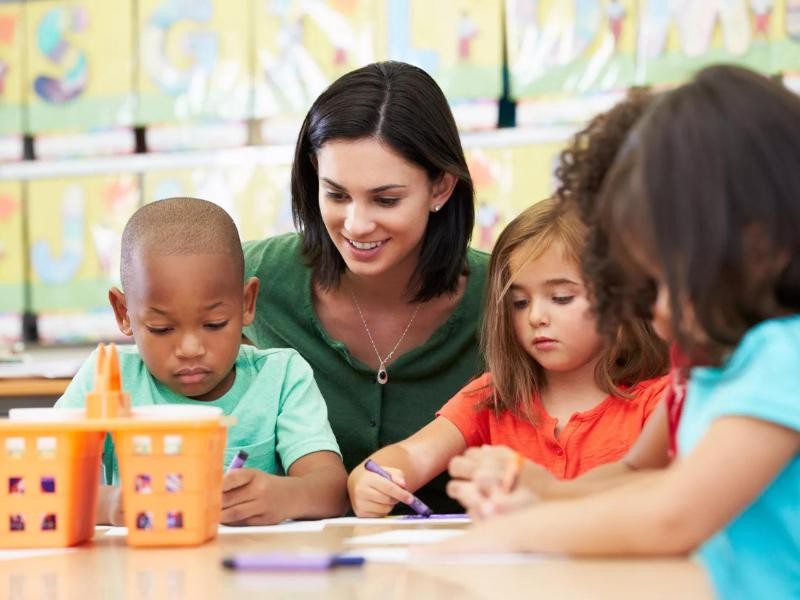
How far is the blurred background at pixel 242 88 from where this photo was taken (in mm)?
2801

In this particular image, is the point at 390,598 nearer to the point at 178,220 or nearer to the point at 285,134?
the point at 178,220

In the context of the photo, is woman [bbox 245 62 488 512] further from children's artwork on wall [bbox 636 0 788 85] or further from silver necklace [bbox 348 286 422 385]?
children's artwork on wall [bbox 636 0 788 85]

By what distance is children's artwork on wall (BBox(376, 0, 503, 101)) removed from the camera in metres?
2.85

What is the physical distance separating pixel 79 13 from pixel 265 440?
75.6 inches

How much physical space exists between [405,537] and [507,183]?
1797 millimetres

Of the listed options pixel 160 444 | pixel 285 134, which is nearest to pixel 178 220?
pixel 160 444

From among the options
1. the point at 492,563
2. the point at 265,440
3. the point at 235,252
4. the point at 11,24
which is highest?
the point at 11,24

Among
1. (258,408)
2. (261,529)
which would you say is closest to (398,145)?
(258,408)

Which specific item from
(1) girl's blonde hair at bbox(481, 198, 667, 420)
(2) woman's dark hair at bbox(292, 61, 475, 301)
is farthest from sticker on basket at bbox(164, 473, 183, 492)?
(2) woman's dark hair at bbox(292, 61, 475, 301)

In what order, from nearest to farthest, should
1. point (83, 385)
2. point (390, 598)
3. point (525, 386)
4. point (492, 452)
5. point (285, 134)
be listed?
point (390, 598)
point (492, 452)
point (83, 385)
point (525, 386)
point (285, 134)

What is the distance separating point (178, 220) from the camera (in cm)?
157

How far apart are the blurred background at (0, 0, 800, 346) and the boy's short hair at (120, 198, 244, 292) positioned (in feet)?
4.41

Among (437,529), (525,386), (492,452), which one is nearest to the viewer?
(492,452)

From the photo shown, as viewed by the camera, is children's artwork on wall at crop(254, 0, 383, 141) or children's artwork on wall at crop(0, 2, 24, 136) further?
children's artwork on wall at crop(0, 2, 24, 136)
